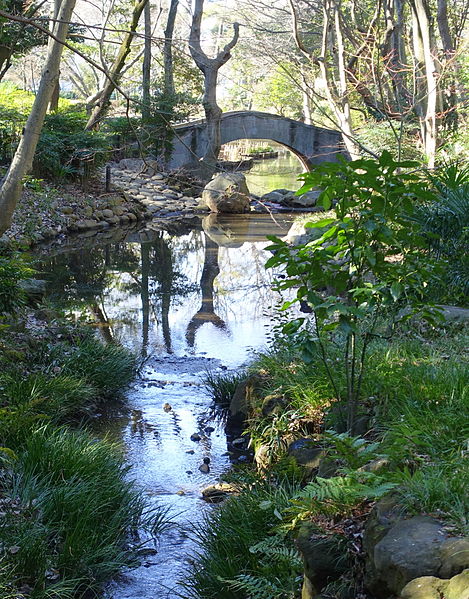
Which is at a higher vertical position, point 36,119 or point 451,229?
point 36,119

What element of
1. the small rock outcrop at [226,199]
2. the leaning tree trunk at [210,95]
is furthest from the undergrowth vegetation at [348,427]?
the leaning tree trunk at [210,95]

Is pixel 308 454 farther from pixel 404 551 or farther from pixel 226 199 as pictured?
pixel 226 199

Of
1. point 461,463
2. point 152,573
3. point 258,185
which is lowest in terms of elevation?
point 152,573

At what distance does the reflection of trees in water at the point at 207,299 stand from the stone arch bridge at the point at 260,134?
10.8m

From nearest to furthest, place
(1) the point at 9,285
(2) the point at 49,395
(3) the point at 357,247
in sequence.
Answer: (3) the point at 357,247, (2) the point at 49,395, (1) the point at 9,285

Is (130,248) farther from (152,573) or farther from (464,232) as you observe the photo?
(152,573)

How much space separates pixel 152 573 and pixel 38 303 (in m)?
5.84

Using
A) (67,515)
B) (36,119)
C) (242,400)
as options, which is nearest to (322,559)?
(67,515)

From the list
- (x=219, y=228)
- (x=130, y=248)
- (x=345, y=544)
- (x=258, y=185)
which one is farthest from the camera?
(x=258, y=185)

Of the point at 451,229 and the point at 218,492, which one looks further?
the point at 451,229

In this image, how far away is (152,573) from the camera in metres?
4.29

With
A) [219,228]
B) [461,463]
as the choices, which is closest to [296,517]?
[461,463]

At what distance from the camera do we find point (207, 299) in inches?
475

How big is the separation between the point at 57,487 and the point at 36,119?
193 inches
